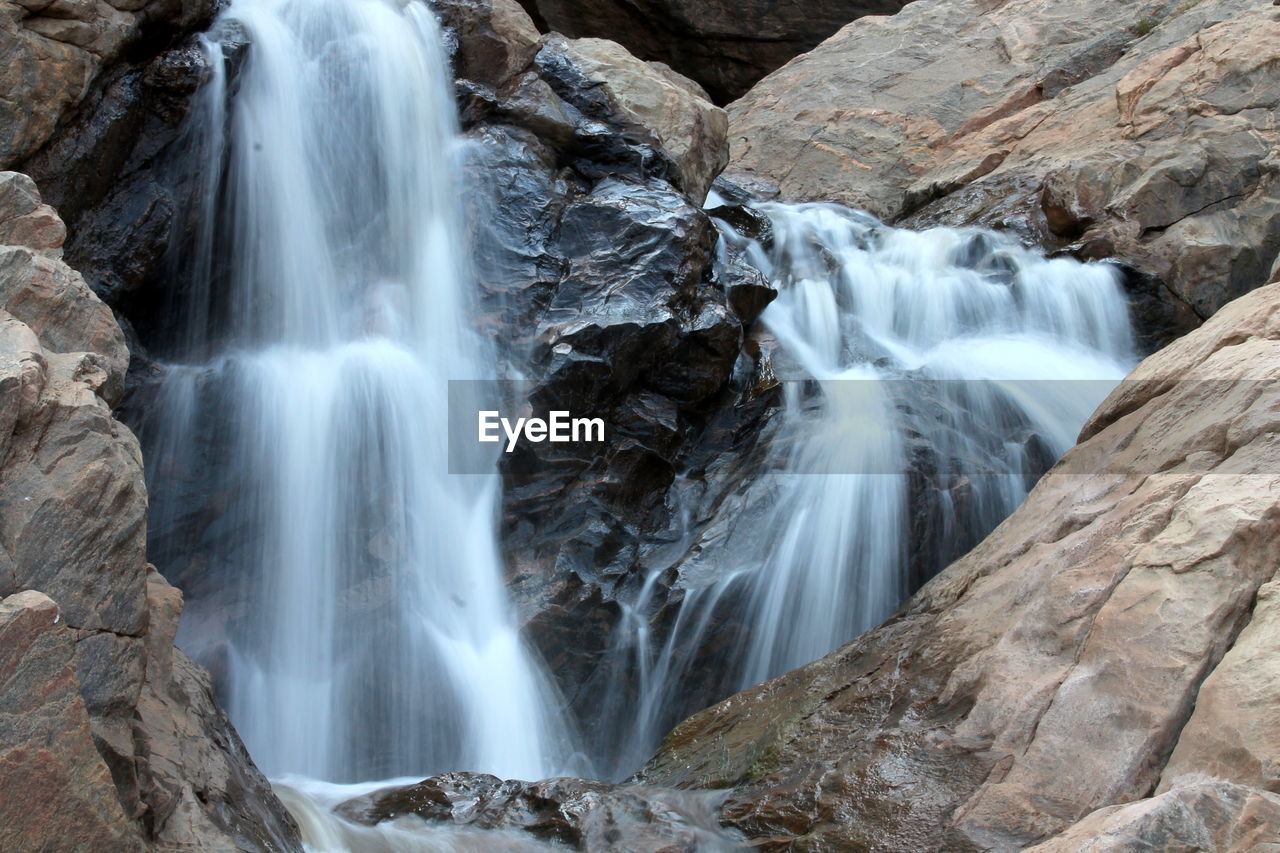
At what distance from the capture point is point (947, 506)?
598 cm

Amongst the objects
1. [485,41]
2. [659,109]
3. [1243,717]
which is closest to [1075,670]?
[1243,717]

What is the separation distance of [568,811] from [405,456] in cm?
249

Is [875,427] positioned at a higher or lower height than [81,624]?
higher

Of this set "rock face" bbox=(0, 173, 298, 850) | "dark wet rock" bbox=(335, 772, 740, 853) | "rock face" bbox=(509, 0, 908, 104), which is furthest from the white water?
"rock face" bbox=(509, 0, 908, 104)

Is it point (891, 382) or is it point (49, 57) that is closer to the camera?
point (49, 57)

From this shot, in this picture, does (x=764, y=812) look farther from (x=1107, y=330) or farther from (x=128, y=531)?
(x=1107, y=330)

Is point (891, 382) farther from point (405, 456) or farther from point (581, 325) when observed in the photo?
point (405, 456)

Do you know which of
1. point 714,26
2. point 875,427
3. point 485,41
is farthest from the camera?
point 714,26

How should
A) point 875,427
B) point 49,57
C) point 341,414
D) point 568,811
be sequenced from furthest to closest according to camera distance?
1. point 875,427
2. point 341,414
3. point 49,57
4. point 568,811

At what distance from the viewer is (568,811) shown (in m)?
3.94

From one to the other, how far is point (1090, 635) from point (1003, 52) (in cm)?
997

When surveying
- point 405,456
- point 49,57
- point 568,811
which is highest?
point 49,57

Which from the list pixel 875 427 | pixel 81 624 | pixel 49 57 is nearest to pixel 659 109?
pixel 875 427

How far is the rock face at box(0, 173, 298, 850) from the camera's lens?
7.89ft
